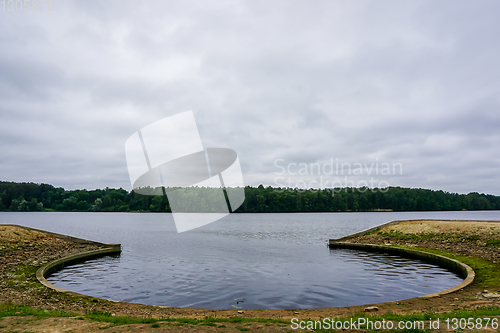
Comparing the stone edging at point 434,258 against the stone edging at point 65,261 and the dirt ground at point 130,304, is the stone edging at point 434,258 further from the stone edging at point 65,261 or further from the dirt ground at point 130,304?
the stone edging at point 65,261

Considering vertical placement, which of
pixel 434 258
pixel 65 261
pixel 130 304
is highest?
pixel 130 304

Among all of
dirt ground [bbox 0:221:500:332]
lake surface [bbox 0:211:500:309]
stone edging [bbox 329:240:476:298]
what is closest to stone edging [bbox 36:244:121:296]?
dirt ground [bbox 0:221:500:332]

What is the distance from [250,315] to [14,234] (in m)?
27.3

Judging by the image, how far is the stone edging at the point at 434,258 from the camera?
51.8ft

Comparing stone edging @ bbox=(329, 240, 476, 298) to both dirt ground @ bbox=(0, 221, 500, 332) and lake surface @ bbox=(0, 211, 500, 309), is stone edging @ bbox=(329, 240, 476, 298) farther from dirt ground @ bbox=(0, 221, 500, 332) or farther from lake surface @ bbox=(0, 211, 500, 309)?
lake surface @ bbox=(0, 211, 500, 309)

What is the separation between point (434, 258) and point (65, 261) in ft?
106

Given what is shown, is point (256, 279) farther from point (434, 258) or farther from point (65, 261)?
point (65, 261)

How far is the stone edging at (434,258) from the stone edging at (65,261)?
20.1 m

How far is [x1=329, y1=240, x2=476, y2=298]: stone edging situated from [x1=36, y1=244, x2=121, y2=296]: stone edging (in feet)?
66.0

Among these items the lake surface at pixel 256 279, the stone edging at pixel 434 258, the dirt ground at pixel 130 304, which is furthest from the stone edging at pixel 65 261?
the stone edging at pixel 434 258

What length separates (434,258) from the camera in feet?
85.3

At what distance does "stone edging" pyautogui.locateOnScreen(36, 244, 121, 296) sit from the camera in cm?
1732

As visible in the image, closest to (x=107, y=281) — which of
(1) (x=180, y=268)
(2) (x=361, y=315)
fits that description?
(1) (x=180, y=268)

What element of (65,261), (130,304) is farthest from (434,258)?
(65,261)
